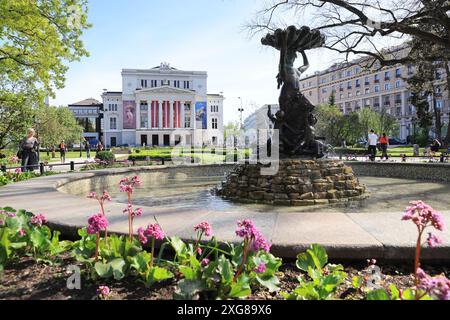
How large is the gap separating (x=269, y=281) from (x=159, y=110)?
272ft

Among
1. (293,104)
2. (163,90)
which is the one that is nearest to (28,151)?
(293,104)

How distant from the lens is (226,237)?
11.2 feet

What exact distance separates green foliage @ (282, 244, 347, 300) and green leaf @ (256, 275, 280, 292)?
12cm

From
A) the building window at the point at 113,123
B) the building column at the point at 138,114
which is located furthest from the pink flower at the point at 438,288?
the building window at the point at 113,123

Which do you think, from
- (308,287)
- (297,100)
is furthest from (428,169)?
(308,287)

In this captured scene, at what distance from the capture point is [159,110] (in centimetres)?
8244

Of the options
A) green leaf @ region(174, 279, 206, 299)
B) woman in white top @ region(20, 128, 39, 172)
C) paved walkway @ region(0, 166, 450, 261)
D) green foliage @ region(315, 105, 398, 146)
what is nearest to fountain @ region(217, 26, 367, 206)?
paved walkway @ region(0, 166, 450, 261)

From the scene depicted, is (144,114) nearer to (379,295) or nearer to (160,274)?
(160,274)

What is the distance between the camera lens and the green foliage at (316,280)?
222cm

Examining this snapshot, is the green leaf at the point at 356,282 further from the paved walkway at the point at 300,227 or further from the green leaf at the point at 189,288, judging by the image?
the green leaf at the point at 189,288

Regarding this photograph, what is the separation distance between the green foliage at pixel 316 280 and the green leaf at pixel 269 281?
0.38ft

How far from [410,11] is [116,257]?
1719 centimetres

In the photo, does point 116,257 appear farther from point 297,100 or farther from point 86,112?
point 86,112

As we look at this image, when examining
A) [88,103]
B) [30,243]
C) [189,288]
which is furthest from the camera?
[88,103]
